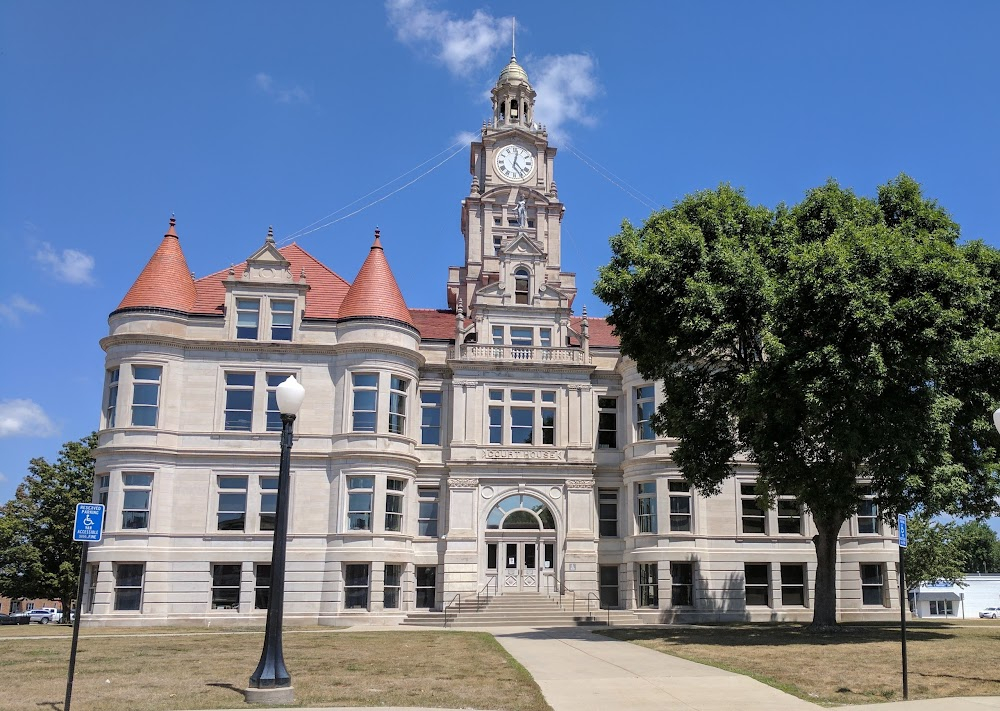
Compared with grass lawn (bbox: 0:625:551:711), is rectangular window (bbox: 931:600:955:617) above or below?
below

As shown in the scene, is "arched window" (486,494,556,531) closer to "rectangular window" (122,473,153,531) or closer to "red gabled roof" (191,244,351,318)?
"red gabled roof" (191,244,351,318)

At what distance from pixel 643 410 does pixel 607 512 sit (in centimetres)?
483

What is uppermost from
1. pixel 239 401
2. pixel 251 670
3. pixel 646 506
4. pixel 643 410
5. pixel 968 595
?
pixel 643 410

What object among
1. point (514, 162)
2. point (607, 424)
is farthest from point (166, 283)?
point (514, 162)

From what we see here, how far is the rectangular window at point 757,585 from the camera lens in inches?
1470

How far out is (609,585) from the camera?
A: 1533 inches

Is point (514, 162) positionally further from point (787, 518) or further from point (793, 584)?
point (793, 584)

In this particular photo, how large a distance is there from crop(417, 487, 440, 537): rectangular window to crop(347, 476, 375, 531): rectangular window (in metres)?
3.01

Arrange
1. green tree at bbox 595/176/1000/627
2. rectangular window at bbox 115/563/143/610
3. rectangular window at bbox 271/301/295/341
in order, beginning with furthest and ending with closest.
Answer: rectangular window at bbox 271/301/295/341
rectangular window at bbox 115/563/143/610
green tree at bbox 595/176/1000/627

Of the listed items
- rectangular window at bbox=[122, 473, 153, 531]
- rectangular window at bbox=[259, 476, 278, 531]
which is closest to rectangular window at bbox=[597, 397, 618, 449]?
rectangular window at bbox=[259, 476, 278, 531]

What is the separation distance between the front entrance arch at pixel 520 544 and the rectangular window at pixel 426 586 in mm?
2370

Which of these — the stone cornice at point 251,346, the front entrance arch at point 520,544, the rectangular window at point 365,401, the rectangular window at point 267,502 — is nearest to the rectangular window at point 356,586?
the rectangular window at point 267,502

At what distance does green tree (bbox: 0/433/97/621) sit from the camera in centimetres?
4541

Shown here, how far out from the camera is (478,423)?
39.0 metres
